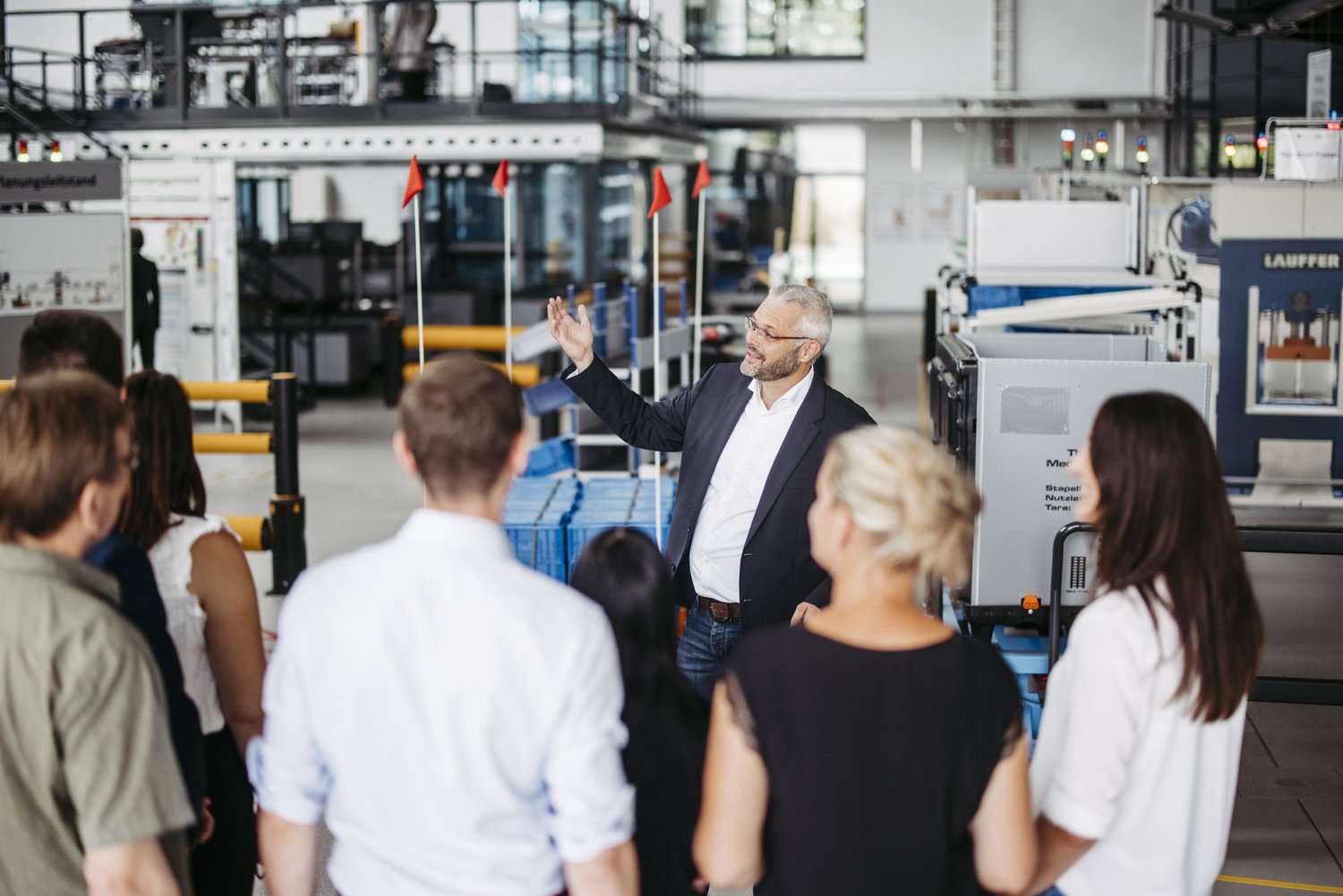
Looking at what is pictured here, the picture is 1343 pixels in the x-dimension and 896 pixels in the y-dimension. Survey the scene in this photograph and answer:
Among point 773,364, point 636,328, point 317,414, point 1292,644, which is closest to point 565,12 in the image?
point 317,414

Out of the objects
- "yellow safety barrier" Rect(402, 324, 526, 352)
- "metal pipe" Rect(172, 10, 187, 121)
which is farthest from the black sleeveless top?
"metal pipe" Rect(172, 10, 187, 121)

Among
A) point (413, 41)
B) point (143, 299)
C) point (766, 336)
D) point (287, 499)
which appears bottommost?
point (287, 499)

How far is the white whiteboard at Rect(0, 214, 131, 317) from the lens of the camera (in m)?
7.55

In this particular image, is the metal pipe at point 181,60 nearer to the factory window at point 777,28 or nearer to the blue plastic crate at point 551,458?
the blue plastic crate at point 551,458

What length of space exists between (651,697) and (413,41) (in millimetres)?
14840

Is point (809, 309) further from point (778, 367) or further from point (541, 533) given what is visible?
point (541, 533)

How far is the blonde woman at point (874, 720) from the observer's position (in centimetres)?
209

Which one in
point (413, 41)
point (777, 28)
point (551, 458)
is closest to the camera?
point (551, 458)

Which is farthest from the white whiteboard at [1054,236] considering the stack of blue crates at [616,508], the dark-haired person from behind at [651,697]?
the dark-haired person from behind at [651,697]

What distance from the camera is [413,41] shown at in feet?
52.6

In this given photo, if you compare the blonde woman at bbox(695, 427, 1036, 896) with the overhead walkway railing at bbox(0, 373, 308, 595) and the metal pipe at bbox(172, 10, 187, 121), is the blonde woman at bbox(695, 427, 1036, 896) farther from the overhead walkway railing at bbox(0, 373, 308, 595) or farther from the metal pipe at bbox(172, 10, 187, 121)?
the metal pipe at bbox(172, 10, 187, 121)

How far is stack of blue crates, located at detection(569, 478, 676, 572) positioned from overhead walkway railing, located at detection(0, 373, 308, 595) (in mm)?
1758

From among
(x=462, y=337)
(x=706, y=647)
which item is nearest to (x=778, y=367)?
(x=706, y=647)

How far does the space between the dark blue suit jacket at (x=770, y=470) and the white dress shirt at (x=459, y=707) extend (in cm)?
181
